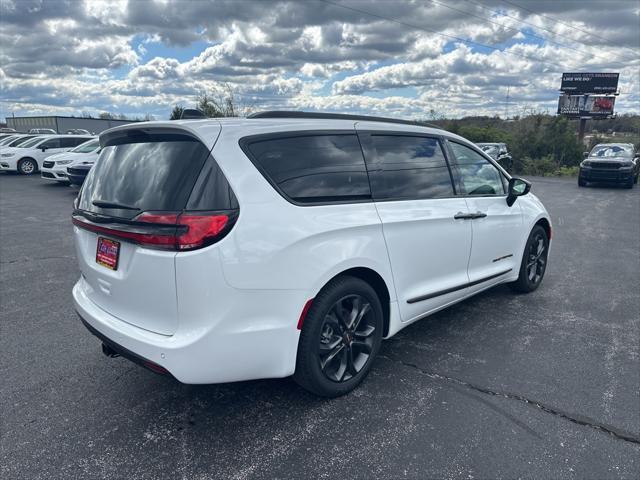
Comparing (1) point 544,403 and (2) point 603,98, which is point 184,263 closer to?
(1) point 544,403

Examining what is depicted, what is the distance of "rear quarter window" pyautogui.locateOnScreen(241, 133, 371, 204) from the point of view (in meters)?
2.71

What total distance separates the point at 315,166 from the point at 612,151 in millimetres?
20427

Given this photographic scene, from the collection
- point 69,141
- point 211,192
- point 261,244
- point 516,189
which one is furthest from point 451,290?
point 69,141

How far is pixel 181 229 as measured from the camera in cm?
237

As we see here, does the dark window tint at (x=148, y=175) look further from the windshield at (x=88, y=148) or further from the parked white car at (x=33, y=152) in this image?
the parked white car at (x=33, y=152)

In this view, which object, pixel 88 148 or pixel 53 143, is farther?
pixel 53 143

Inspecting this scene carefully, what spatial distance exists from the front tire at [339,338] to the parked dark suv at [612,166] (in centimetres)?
1836

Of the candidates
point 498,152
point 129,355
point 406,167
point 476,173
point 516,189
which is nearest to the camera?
point 129,355

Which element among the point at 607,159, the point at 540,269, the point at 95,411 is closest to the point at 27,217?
the point at 95,411

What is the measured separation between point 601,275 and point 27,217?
11.1 m

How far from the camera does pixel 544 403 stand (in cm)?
306

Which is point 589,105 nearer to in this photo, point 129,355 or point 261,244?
point 261,244

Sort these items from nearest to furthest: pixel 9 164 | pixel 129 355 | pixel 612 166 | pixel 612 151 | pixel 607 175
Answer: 1. pixel 129 355
2. pixel 612 166
3. pixel 607 175
4. pixel 612 151
5. pixel 9 164

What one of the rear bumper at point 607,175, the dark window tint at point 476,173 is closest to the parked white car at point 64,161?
the dark window tint at point 476,173
